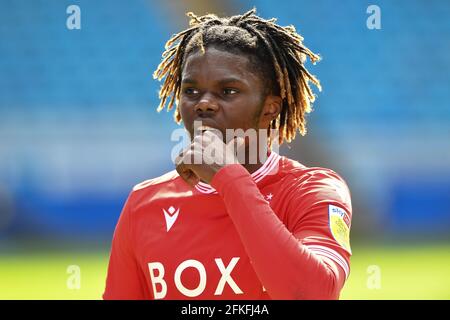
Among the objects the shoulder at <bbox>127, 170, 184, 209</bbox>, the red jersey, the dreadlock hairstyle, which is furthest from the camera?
the shoulder at <bbox>127, 170, 184, 209</bbox>

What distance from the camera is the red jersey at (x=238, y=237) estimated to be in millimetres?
2119

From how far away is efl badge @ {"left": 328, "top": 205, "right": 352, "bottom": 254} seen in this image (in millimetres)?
2326

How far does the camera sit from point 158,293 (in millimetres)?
2521

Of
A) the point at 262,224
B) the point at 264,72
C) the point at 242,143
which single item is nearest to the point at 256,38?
the point at 264,72

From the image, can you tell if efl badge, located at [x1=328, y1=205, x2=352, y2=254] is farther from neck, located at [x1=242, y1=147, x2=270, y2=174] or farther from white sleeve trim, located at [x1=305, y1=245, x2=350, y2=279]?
neck, located at [x1=242, y1=147, x2=270, y2=174]

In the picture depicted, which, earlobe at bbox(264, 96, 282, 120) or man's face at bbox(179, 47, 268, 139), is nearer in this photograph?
man's face at bbox(179, 47, 268, 139)

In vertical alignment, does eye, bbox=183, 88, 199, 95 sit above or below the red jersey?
above

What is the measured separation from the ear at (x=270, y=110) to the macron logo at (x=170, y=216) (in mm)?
458

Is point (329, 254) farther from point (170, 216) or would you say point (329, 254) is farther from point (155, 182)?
point (155, 182)

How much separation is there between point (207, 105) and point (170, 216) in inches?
19.9

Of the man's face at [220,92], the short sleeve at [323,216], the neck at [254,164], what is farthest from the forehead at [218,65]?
the short sleeve at [323,216]

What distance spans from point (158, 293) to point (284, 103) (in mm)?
895

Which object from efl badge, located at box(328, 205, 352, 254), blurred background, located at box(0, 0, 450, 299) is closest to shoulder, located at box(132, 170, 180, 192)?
efl badge, located at box(328, 205, 352, 254)

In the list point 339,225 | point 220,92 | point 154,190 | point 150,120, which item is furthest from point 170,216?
point 150,120
